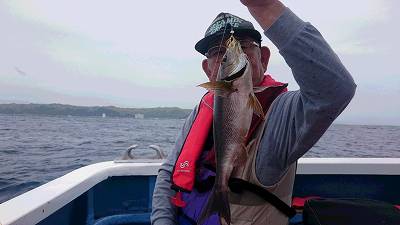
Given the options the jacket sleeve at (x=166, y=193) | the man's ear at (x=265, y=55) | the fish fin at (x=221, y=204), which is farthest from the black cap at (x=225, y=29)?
the fish fin at (x=221, y=204)

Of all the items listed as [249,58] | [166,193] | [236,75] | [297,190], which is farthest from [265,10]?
[297,190]

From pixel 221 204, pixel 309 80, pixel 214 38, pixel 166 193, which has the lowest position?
pixel 166 193

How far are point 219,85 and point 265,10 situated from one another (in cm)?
53

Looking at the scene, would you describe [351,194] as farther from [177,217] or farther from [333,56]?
[333,56]

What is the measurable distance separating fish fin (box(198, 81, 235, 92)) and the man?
1.30 ft

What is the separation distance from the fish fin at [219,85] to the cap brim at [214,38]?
617mm

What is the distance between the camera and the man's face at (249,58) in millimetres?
2664

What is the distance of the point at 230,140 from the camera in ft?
7.21

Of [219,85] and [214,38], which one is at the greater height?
[214,38]

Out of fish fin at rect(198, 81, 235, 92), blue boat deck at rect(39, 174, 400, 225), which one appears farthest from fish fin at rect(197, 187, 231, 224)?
blue boat deck at rect(39, 174, 400, 225)

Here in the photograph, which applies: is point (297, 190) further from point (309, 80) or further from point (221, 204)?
point (309, 80)

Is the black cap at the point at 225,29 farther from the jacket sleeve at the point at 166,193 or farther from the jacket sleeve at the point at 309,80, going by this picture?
the jacket sleeve at the point at 166,193

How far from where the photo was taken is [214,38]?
2.76 m

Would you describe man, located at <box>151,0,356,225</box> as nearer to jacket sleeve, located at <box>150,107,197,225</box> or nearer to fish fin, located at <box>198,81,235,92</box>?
→ jacket sleeve, located at <box>150,107,197,225</box>
